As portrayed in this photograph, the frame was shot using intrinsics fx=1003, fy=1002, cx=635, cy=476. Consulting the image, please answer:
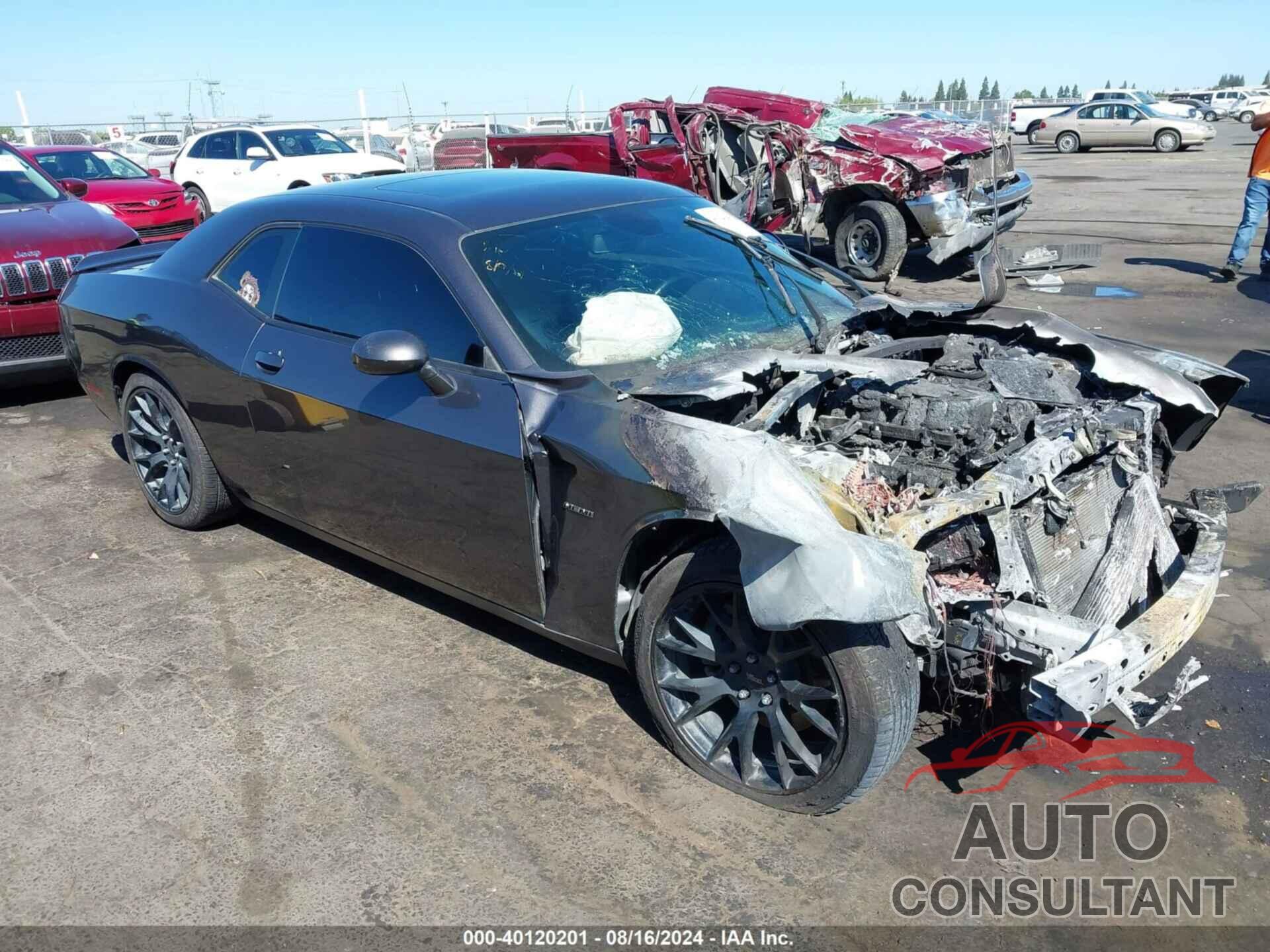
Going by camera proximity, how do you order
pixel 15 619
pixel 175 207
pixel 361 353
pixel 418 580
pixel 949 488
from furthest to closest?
pixel 175 207 → pixel 15 619 → pixel 418 580 → pixel 361 353 → pixel 949 488

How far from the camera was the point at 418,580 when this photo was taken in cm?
380

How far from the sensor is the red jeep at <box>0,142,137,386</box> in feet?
21.8

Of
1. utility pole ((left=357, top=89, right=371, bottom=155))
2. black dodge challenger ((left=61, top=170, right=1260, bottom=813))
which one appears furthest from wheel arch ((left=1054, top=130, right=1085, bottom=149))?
black dodge challenger ((left=61, top=170, right=1260, bottom=813))

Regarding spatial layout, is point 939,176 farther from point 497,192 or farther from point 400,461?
point 400,461

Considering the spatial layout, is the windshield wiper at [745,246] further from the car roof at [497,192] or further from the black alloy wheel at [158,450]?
the black alloy wheel at [158,450]

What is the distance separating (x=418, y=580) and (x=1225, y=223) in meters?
14.1

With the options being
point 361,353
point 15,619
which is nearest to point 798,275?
point 361,353

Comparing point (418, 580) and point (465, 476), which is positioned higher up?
point (465, 476)

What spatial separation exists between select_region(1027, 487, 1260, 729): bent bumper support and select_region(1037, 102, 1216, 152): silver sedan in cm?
3085

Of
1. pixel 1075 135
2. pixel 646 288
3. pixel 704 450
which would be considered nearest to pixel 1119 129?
pixel 1075 135

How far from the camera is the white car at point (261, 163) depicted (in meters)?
15.5

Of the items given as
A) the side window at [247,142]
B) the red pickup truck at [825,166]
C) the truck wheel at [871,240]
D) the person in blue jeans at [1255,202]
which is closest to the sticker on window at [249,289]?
the red pickup truck at [825,166]

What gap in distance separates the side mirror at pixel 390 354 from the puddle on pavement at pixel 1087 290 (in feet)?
26.6

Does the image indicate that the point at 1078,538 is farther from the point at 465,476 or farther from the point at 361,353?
the point at 361,353
